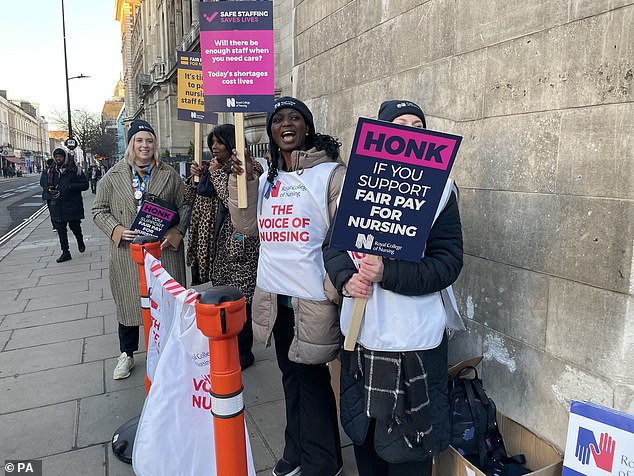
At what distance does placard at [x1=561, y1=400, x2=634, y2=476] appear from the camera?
1783 millimetres

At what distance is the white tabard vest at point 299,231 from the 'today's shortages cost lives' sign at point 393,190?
566 mm

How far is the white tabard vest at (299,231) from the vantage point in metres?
2.38

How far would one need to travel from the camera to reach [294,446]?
109 inches

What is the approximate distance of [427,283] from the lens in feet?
6.30

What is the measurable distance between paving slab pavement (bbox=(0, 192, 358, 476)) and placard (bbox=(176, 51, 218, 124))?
219cm

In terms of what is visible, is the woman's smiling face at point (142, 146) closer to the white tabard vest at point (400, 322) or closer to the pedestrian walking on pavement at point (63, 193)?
the white tabard vest at point (400, 322)

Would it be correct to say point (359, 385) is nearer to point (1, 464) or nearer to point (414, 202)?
point (414, 202)

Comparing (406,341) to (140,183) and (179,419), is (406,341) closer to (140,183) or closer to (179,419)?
(179,419)

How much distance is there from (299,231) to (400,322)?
0.69 meters

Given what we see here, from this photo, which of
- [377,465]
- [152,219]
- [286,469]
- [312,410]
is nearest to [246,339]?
[152,219]

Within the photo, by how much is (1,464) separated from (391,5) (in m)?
3.93

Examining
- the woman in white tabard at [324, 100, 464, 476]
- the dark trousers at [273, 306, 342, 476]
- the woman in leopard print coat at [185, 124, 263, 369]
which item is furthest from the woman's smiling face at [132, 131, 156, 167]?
the woman in white tabard at [324, 100, 464, 476]

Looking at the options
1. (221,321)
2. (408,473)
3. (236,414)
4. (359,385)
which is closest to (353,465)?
(408,473)

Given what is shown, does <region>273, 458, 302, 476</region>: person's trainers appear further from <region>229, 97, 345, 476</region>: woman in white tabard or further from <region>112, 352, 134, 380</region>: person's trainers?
<region>112, 352, 134, 380</region>: person's trainers
